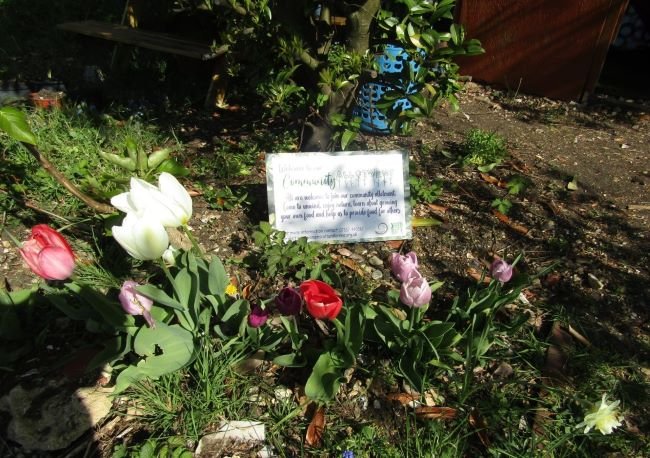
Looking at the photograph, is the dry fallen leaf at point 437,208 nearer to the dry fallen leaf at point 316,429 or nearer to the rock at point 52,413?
the dry fallen leaf at point 316,429

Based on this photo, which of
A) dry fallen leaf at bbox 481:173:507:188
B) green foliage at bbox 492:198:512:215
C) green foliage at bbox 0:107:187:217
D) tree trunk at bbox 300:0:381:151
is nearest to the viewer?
green foliage at bbox 0:107:187:217

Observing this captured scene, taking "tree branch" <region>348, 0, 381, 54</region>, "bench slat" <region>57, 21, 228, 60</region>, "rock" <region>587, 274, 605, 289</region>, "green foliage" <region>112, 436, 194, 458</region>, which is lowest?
"green foliage" <region>112, 436, 194, 458</region>

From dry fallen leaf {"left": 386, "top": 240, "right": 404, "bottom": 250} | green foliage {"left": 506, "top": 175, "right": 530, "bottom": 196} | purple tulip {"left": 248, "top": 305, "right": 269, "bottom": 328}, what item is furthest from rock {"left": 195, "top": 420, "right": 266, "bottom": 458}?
green foliage {"left": 506, "top": 175, "right": 530, "bottom": 196}

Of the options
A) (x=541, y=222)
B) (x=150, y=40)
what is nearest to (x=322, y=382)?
(x=541, y=222)

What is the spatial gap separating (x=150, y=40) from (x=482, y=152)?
2.66 m

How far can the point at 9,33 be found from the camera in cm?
529

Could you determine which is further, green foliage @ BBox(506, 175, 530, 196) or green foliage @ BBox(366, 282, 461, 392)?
green foliage @ BBox(506, 175, 530, 196)

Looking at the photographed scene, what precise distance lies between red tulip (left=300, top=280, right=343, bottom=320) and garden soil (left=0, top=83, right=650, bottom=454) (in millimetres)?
781

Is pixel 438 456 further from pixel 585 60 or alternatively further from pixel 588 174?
pixel 585 60

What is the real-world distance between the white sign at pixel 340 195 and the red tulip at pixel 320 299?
782 mm

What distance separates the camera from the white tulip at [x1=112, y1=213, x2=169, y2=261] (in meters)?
1.16

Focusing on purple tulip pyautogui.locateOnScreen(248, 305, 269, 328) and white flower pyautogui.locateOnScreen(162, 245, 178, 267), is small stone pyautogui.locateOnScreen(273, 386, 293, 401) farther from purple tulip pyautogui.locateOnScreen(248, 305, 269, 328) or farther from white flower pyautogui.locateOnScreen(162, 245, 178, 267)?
white flower pyautogui.locateOnScreen(162, 245, 178, 267)

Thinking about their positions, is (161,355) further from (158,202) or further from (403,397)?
(403,397)

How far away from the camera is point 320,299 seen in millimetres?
1333
